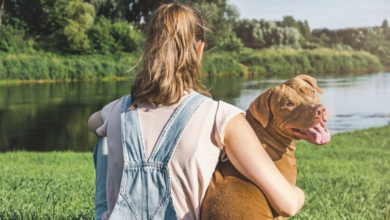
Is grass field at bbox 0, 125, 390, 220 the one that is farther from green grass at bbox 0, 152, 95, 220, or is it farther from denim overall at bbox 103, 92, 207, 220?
denim overall at bbox 103, 92, 207, 220

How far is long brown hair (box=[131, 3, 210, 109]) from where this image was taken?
1504 millimetres

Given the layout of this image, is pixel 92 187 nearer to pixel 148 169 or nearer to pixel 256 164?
pixel 148 169

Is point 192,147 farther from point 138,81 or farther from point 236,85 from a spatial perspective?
point 236,85

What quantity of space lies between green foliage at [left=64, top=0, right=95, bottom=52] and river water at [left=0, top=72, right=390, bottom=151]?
242 cm

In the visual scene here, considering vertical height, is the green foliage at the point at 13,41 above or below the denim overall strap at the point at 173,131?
below

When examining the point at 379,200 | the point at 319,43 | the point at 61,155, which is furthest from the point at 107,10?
the point at 379,200

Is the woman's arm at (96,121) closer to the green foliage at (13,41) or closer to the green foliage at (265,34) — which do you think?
the green foliage at (13,41)

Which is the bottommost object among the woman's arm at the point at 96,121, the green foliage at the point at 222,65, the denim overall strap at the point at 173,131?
the green foliage at the point at 222,65

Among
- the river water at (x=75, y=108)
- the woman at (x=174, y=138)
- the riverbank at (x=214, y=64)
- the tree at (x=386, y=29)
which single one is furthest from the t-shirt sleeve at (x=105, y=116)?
the tree at (x=386, y=29)

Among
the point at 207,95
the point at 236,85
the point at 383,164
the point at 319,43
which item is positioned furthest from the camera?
the point at 319,43

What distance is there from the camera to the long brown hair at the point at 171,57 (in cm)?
150

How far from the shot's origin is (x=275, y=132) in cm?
145

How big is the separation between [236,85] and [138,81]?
2441 centimetres

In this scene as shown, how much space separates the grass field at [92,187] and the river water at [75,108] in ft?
10.4
